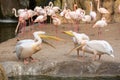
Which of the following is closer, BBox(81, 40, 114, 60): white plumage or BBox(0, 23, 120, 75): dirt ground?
BBox(81, 40, 114, 60): white plumage

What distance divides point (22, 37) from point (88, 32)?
2.57 m

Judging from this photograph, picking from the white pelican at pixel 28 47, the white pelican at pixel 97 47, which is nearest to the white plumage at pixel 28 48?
the white pelican at pixel 28 47

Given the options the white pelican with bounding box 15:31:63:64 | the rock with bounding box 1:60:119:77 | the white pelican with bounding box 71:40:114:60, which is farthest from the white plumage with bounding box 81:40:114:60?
the white pelican with bounding box 15:31:63:64

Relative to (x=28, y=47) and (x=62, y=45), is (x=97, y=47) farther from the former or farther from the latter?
(x=62, y=45)

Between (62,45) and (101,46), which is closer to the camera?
(101,46)

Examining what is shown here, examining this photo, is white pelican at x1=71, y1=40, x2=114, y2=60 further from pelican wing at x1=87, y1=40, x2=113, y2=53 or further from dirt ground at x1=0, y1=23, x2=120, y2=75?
dirt ground at x1=0, y1=23, x2=120, y2=75

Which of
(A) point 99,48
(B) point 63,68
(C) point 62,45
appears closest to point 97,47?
(A) point 99,48

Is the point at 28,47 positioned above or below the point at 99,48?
above

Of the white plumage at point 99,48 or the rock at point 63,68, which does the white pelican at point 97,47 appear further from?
the rock at point 63,68

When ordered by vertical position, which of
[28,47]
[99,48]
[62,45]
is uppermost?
[28,47]

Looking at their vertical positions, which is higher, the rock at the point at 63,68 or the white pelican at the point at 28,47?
the white pelican at the point at 28,47

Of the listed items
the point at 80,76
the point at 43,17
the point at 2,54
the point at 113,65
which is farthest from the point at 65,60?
the point at 43,17

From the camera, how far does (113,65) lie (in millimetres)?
8312

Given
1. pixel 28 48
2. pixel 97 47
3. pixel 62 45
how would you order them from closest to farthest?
pixel 28 48 → pixel 97 47 → pixel 62 45
